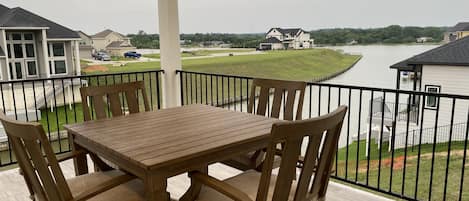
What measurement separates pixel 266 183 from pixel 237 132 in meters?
0.62

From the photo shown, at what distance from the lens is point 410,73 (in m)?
3.11

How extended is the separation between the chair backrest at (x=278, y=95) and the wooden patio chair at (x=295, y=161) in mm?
1006

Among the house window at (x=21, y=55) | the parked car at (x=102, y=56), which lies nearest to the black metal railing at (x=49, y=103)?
the house window at (x=21, y=55)

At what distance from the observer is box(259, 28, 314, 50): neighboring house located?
13.4 ft

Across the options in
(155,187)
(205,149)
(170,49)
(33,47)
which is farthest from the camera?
(170,49)

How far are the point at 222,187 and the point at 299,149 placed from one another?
42cm

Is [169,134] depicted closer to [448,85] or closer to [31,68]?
[448,85]

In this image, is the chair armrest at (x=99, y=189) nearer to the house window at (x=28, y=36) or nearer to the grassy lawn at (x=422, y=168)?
the grassy lawn at (x=422, y=168)

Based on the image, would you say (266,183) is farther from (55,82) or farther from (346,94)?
(55,82)

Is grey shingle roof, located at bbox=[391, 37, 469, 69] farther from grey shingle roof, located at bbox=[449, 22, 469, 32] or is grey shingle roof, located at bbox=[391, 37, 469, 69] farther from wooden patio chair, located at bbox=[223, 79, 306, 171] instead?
wooden patio chair, located at bbox=[223, 79, 306, 171]

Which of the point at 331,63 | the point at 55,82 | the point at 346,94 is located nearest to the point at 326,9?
the point at 331,63

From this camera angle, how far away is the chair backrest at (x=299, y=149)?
1430 mm

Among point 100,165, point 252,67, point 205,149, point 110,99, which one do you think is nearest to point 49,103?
point 110,99

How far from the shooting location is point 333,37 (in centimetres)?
384
